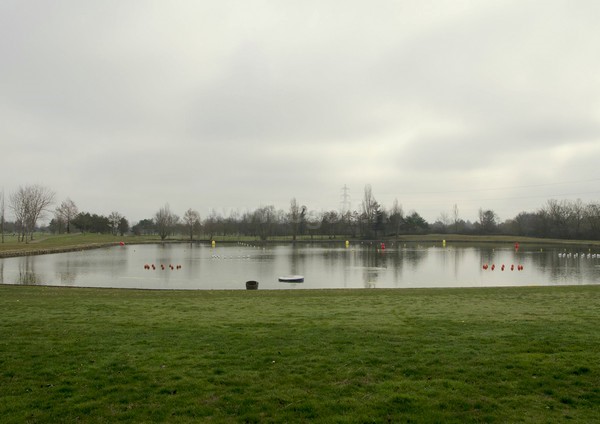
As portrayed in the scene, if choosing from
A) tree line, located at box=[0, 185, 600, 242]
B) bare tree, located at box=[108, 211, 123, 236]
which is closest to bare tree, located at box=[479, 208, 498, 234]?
tree line, located at box=[0, 185, 600, 242]

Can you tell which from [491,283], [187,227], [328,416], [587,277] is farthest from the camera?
[187,227]

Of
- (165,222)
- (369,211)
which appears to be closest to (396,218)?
(369,211)

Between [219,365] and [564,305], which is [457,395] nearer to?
[219,365]

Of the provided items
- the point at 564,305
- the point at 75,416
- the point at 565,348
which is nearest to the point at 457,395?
the point at 565,348

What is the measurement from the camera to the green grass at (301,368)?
4.89 meters

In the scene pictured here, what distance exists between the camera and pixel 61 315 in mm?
10680

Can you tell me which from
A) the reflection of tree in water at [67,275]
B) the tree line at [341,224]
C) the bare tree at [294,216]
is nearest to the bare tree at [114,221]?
the tree line at [341,224]

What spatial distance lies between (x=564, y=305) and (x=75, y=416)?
12.8 metres

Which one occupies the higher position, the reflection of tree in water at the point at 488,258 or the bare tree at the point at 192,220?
the bare tree at the point at 192,220

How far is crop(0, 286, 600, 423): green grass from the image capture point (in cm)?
489

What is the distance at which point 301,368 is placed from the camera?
20.3 feet

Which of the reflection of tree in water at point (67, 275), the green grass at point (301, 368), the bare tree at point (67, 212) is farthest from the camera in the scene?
the bare tree at point (67, 212)

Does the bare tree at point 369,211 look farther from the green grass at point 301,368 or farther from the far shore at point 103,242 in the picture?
the green grass at point 301,368

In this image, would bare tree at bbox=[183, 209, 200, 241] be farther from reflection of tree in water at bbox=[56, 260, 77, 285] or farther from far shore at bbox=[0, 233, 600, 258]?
reflection of tree in water at bbox=[56, 260, 77, 285]
